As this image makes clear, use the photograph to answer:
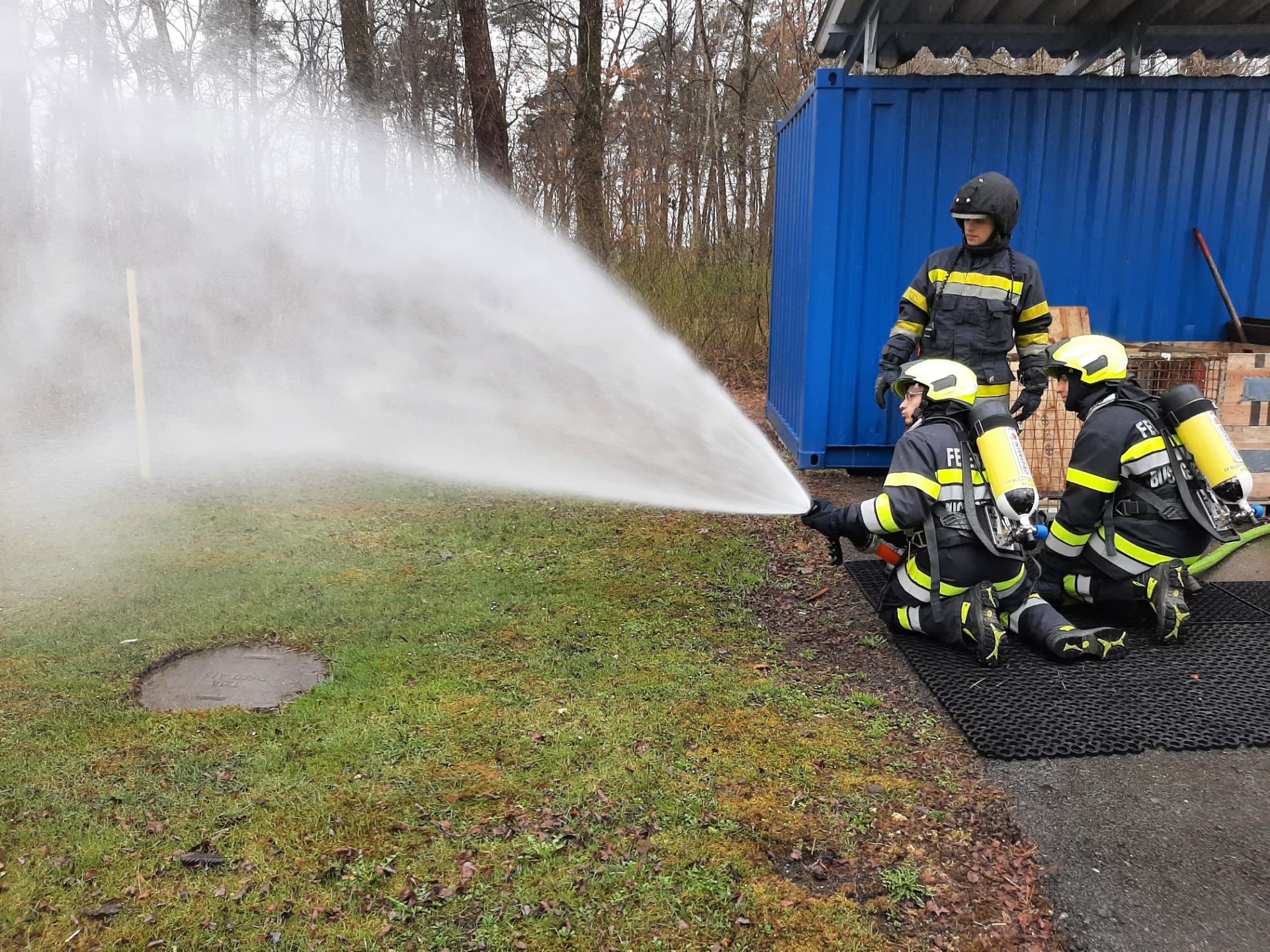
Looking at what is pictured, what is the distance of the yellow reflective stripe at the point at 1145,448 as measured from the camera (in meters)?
4.66

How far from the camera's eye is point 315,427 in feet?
35.3

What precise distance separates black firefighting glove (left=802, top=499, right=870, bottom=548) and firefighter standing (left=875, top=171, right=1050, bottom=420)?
52.1 inches

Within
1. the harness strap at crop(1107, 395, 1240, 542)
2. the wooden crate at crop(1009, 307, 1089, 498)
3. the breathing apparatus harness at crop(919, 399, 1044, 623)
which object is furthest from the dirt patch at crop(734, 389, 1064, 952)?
the wooden crate at crop(1009, 307, 1089, 498)

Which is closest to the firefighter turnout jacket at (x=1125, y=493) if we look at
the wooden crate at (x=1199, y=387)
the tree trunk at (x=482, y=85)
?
the wooden crate at (x=1199, y=387)

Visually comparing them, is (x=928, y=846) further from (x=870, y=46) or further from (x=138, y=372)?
(x=138, y=372)

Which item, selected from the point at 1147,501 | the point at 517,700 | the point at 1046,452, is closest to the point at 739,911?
the point at 517,700

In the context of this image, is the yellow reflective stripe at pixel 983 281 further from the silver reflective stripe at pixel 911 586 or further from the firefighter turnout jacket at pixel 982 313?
the silver reflective stripe at pixel 911 586

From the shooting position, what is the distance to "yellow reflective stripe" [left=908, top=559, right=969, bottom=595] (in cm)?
448

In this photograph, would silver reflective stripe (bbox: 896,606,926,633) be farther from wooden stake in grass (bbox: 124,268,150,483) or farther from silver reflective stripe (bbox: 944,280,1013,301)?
wooden stake in grass (bbox: 124,268,150,483)

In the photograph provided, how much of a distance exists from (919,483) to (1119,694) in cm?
128

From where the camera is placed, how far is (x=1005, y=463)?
14.1 feet

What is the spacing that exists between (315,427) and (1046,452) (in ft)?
25.7

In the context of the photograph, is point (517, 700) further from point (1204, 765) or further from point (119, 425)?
point (119, 425)

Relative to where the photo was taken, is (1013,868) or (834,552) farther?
(834,552)
